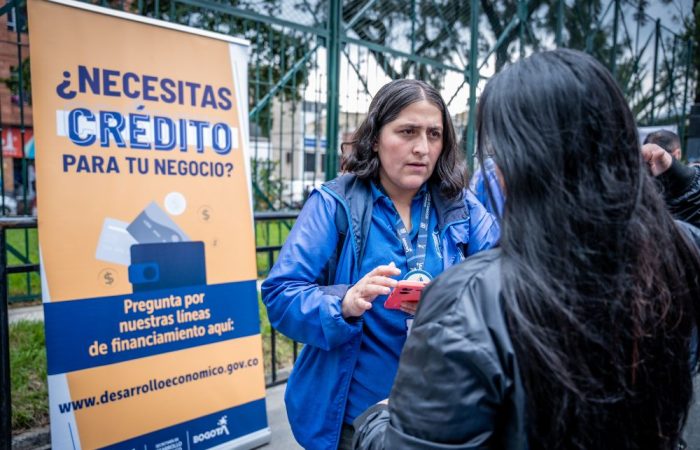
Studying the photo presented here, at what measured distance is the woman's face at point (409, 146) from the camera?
1.65 m

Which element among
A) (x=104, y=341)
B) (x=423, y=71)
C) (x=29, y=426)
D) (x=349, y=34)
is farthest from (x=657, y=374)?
(x=423, y=71)

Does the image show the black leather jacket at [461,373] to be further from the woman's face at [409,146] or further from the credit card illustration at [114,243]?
the credit card illustration at [114,243]

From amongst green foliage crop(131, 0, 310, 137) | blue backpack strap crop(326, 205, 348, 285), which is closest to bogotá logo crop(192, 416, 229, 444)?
blue backpack strap crop(326, 205, 348, 285)

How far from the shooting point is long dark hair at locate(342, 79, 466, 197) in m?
1.65

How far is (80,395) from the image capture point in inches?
85.5

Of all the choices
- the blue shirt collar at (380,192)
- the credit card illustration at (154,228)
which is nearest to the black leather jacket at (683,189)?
the blue shirt collar at (380,192)

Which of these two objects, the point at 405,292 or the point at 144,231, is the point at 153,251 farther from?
the point at 405,292

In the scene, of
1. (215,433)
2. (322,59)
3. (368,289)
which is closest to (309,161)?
(322,59)

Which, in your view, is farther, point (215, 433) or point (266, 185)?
point (266, 185)

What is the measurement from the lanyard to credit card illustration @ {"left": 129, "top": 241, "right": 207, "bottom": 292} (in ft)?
4.50

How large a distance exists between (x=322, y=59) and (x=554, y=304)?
14.2 feet

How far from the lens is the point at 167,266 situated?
8.10ft

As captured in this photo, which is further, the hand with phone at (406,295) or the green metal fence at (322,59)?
the green metal fence at (322,59)

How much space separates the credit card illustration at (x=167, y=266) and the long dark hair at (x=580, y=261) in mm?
1989
